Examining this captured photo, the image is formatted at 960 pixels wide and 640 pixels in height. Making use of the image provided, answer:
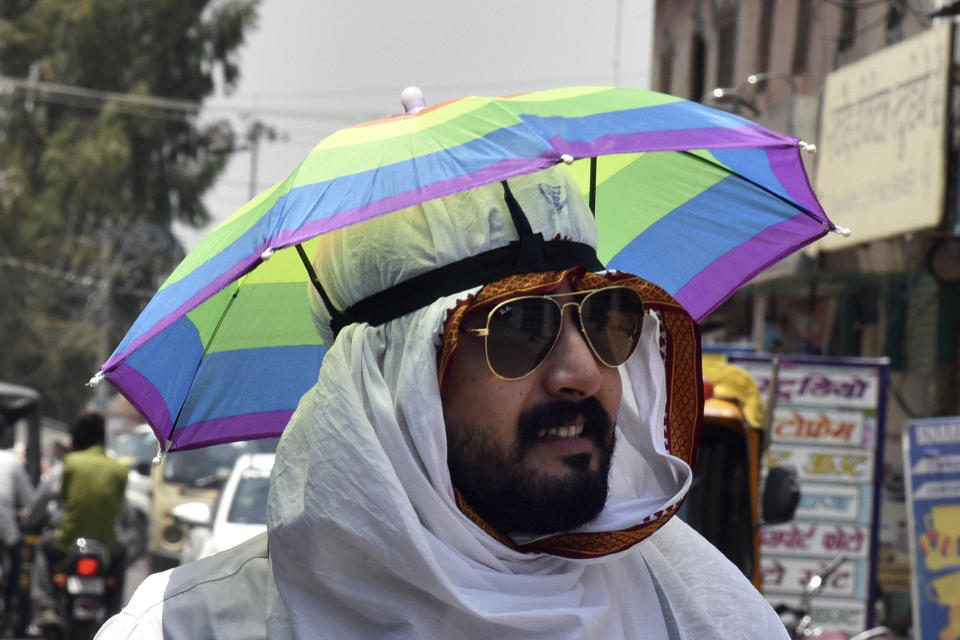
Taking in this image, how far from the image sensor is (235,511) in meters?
11.0

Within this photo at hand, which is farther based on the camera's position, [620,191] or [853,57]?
[853,57]

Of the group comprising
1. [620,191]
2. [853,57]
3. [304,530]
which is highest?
[853,57]

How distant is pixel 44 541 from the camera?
1291 cm

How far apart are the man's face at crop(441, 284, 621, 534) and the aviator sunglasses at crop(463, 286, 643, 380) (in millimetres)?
16

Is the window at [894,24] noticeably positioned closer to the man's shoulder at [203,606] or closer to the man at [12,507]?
the man at [12,507]

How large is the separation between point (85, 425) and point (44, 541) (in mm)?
1213

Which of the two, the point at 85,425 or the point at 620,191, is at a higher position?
the point at 620,191

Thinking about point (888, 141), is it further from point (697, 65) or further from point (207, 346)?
point (697, 65)

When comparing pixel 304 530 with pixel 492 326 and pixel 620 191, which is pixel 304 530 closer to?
pixel 492 326

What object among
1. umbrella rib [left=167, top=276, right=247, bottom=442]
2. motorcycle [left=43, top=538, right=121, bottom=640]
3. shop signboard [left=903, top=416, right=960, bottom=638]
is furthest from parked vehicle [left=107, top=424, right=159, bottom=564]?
umbrella rib [left=167, top=276, right=247, bottom=442]

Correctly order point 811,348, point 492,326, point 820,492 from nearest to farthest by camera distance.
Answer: point 492,326 → point 820,492 → point 811,348

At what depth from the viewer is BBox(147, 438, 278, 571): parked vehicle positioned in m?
14.7

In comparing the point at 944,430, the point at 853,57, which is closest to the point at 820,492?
the point at 944,430

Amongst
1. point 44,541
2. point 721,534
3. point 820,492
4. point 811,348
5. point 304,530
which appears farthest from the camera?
point 811,348
